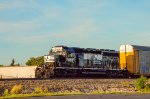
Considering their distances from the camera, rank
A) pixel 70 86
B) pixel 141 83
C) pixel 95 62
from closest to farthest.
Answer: pixel 70 86 → pixel 141 83 → pixel 95 62

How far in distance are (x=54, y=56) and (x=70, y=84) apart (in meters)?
10.6

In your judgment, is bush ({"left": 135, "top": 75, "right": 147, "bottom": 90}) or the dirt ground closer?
the dirt ground

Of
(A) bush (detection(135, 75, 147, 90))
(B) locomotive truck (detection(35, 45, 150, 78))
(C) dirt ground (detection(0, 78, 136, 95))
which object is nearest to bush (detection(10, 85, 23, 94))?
(C) dirt ground (detection(0, 78, 136, 95))

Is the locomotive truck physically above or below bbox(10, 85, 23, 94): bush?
above

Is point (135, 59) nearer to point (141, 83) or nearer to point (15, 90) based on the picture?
point (141, 83)

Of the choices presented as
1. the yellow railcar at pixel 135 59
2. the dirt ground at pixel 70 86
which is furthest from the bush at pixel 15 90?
the yellow railcar at pixel 135 59

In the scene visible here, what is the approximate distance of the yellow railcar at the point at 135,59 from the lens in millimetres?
51688

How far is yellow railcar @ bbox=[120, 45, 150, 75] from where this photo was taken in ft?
170

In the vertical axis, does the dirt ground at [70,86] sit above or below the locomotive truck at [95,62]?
below

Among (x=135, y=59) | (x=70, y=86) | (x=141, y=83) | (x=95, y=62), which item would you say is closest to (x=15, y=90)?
(x=70, y=86)

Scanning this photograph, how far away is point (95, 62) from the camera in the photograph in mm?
48125

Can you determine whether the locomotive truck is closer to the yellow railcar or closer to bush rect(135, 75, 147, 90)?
the yellow railcar

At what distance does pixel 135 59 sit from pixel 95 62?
6.68 metres

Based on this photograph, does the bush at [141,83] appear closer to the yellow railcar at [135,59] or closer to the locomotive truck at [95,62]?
the locomotive truck at [95,62]
